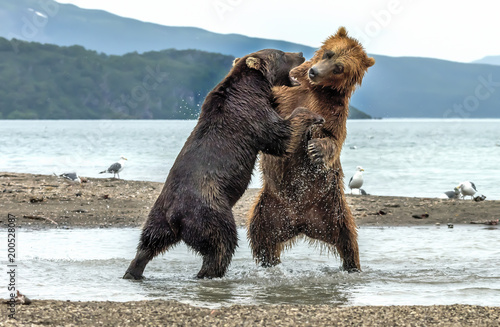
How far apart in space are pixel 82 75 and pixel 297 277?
440ft

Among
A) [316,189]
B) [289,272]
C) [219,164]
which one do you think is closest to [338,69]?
[316,189]

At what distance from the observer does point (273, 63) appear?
6.75 m

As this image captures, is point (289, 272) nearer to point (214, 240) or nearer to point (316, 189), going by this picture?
point (316, 189)

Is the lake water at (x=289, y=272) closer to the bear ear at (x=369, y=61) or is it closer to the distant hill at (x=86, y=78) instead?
the bear ear at (x=369, y=61)

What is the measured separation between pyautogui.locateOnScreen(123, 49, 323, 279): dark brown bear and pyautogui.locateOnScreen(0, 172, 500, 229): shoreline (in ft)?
14.1

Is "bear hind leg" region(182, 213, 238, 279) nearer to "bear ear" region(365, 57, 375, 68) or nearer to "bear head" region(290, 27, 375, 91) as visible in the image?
"bear head" region(290, 27, 375, 91)

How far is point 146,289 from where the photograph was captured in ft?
19.1

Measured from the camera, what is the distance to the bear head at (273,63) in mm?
6535

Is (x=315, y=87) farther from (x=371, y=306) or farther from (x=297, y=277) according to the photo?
(x=371, y=306)

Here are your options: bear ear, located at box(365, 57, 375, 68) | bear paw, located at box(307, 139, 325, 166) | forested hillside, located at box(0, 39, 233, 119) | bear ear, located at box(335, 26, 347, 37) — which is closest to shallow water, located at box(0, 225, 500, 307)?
bear paw, located at box(307, 139, 325, 166)

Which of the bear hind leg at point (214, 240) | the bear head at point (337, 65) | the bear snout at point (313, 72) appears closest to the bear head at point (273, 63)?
the bear head at point (337, 65)

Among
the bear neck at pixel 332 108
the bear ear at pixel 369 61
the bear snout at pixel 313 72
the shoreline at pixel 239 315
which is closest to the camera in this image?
the shoreline at pixel 239 315

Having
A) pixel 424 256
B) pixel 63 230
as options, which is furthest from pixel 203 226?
pixel 63 230

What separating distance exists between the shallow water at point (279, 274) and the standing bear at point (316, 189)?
31 cm
